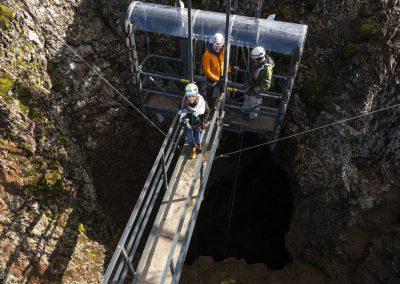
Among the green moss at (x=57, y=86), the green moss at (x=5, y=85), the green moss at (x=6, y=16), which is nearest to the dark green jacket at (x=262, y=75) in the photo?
the green moss at (x=57, y=86)

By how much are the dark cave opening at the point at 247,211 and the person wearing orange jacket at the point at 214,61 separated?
188 inches

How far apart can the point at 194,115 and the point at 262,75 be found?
224cm

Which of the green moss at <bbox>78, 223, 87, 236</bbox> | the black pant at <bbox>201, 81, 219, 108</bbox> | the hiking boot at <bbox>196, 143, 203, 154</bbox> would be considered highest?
the black pant at <bbox>201, 81, 219, 108</bbox>

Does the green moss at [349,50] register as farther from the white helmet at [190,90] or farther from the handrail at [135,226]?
the handrail at [135,226]

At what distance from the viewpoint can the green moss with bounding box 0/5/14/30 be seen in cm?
1003

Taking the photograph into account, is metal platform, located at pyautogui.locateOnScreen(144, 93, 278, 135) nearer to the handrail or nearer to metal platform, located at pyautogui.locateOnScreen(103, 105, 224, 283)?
metal platform, located at pyautogui.locateOnScreen(103, 105, 224, 283)

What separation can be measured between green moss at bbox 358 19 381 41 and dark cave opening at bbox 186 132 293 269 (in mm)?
5529

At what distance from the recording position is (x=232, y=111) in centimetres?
1206

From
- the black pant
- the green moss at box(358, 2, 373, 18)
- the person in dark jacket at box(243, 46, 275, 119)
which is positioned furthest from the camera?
the green moss at box(358, 2, 373, 18)

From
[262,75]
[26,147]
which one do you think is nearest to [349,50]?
[262,75]

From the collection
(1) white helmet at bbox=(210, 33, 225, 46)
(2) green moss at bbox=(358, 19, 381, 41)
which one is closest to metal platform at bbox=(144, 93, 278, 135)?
(1) white helmet at bbox=(210, 33, 225, 46)

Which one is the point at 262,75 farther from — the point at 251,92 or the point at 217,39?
the point at 217,39

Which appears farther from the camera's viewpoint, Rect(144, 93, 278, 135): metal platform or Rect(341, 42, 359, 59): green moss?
Rect(144, 93, 278, 135): metal platform

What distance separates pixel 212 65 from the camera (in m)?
10.4
